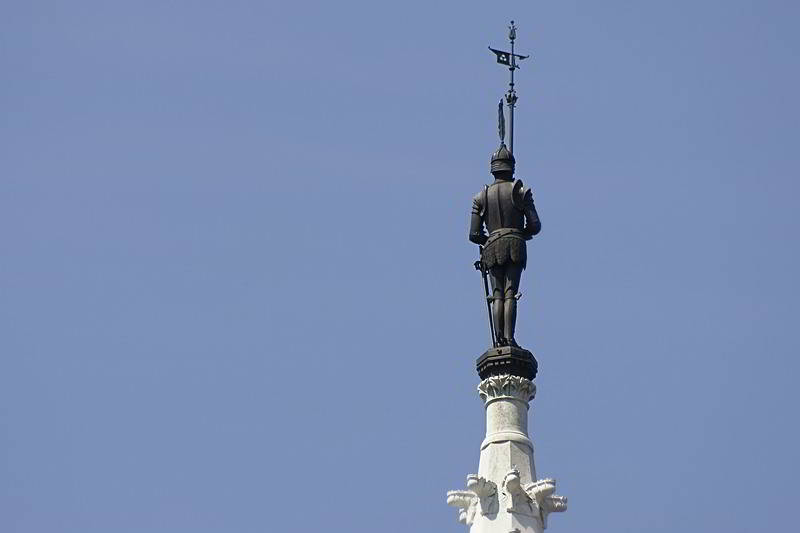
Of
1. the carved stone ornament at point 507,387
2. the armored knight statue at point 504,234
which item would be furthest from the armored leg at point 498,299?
the carved stone ornament at point 507,387

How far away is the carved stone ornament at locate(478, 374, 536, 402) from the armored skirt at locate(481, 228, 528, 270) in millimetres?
2702

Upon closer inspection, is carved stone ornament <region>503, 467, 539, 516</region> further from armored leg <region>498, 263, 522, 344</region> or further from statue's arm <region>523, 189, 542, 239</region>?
statue's arm <region>523, 189, 542, 239</region>

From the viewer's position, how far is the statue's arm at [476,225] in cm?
4972

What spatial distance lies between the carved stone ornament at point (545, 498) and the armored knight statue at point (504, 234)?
398cm

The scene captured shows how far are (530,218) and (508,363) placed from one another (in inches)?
127

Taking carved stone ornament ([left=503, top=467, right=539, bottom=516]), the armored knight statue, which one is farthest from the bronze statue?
carved stone ornament ([left=503, top=467, right=539, bottom=516])

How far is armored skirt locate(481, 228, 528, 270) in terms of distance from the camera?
49.3 m

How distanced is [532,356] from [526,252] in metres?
2.35

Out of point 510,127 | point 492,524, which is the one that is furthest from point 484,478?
point 510,127

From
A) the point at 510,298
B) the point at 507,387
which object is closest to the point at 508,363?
the point at 507,387

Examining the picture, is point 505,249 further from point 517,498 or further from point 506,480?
point 517,498

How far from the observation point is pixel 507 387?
156 feet

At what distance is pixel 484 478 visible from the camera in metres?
46.3

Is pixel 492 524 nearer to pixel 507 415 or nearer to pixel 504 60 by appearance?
pixel 507 415
